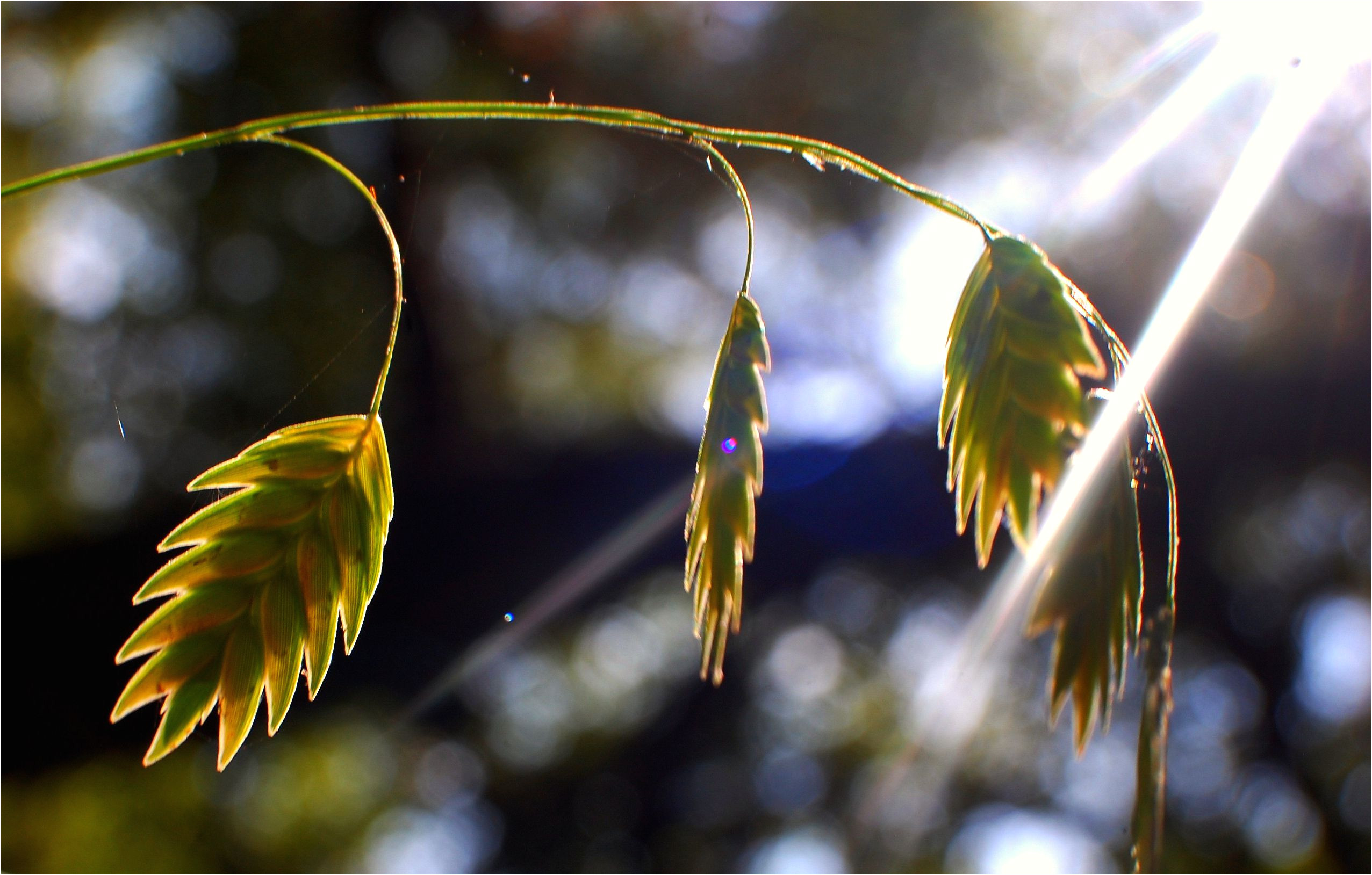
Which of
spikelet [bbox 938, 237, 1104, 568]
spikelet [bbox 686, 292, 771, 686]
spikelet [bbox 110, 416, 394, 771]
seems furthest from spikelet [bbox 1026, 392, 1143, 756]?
spikelet [bbox 110, 416, 394, 771]

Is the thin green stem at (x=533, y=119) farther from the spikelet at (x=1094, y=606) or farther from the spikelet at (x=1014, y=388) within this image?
the spikelet at (x=1094, y=606)

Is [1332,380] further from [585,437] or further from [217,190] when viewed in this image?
[217,190]

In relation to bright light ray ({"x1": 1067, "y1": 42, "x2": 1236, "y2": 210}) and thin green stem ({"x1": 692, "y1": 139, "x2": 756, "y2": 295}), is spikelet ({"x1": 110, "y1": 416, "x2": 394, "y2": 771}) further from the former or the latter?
bright light ray ({"x1": 1067, "y1": 42, "x2": 1236, "y2": 210})

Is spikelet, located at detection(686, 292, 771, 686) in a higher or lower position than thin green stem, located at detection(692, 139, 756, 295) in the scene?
lower

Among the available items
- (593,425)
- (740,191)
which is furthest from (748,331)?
(593,425)

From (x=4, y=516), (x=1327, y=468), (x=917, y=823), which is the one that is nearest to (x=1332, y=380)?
(x=1327, y=468)

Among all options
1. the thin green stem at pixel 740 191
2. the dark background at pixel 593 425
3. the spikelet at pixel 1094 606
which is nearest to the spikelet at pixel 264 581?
the thin green stem at pixel 740 191
